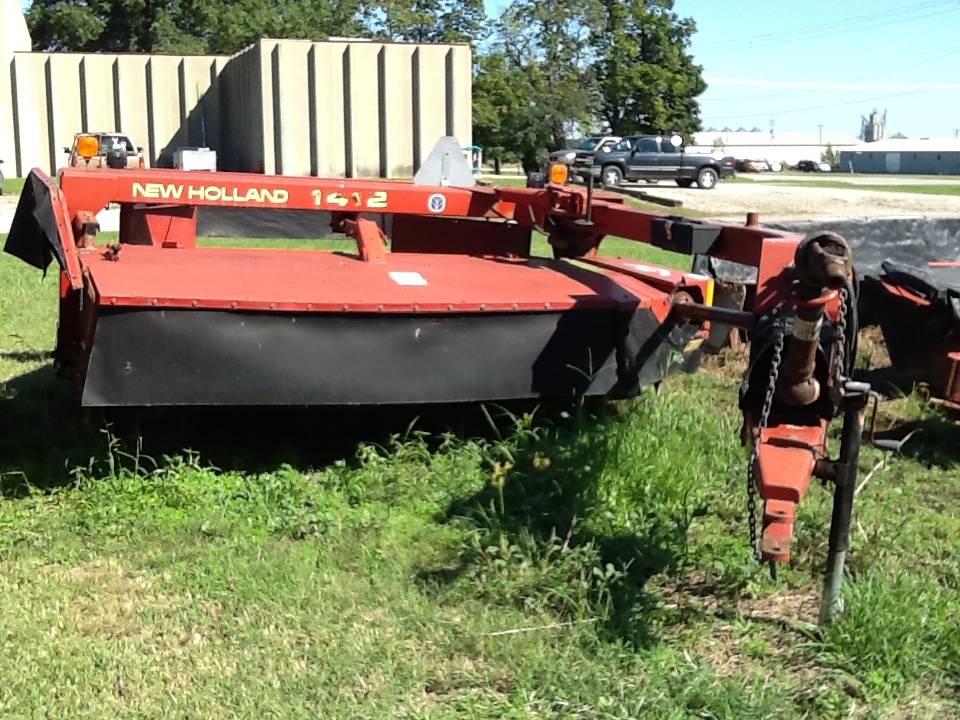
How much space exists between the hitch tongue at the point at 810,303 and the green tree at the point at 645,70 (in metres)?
53.5

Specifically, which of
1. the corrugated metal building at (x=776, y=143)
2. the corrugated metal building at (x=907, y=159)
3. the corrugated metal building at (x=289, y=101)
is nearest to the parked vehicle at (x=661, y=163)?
the corrugated metal building at (x=289, y=101)

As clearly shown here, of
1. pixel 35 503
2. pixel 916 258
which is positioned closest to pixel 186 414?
pixel 35 503

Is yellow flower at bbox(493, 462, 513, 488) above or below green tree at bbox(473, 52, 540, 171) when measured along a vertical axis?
below

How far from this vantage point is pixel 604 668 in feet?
9.50

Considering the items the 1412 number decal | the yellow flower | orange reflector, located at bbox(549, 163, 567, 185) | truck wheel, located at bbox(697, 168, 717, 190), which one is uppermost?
truck wheel, located at bbox(697, 168, 717, 190)

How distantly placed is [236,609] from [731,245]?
80.4 inches

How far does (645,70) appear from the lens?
55.1 meters

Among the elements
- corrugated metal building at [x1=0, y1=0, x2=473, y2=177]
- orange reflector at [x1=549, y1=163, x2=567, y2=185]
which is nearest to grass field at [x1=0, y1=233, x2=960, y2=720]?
orange reflector at [x1=549, y1=163, x2=567, y2=185]

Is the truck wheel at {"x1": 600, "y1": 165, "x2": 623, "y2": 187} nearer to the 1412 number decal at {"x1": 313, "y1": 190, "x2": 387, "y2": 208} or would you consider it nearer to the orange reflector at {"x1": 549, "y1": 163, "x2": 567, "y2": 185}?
the orange reflector at {"x1": 549, "y1": 163, "x2": 567, "y2": 185}

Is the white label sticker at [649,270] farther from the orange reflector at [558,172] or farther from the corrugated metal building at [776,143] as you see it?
the corrugated metal building at [776,143]

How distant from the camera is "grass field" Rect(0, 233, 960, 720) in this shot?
279 centimetres

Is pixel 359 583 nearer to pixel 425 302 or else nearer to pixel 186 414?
pixel 425 302

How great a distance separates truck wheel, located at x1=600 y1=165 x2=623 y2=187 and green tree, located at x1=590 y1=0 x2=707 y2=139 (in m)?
26.2

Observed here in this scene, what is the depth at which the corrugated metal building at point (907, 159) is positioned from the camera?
77.2 meters
